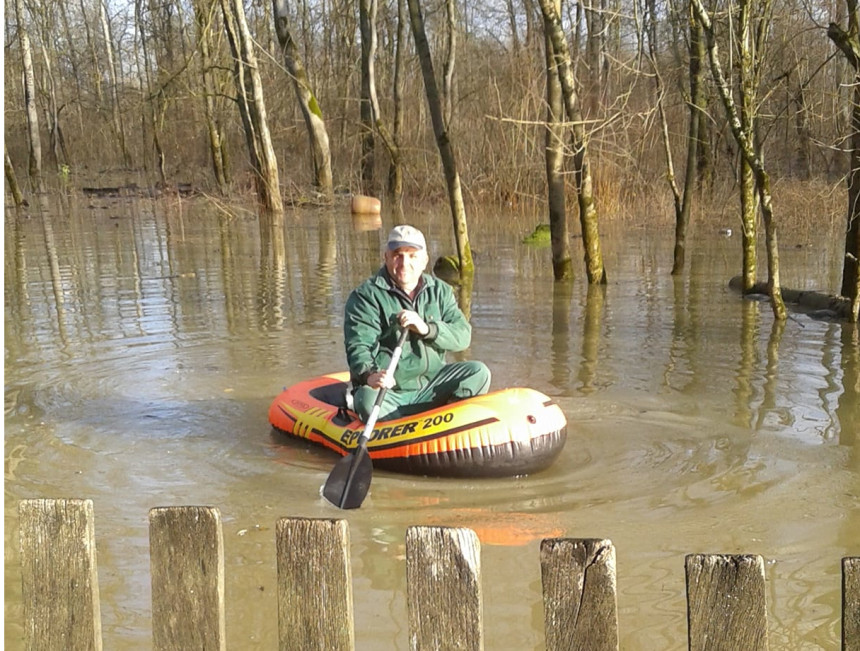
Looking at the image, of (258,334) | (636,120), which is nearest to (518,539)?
→ (258,334)

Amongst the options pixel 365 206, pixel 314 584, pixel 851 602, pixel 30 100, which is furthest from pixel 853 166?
pixel 30 100

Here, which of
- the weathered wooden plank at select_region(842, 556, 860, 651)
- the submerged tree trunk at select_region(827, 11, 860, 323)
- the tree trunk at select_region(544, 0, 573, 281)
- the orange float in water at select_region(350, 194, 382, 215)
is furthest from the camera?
the orange float in water at select_region(350, 194, 382, 215)

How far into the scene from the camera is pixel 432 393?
5770 mm

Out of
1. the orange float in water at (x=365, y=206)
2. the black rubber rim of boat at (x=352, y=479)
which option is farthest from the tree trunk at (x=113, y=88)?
the black rubber rim of boat at (x=352, y=479)

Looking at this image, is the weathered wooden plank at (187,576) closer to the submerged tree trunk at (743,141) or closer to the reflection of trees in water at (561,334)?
the reflection of trees in water at (561,334)

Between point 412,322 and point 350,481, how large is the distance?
3.11 feet

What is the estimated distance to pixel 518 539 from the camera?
4.40 m

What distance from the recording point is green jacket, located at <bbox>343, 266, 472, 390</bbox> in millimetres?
5539

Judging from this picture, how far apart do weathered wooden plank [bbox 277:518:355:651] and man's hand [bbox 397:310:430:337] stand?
333cm

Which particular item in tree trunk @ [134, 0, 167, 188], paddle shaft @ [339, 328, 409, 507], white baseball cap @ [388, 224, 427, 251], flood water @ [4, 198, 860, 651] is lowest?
flood water @ [4, 198, 860, 651]

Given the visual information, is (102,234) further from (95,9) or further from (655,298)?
(95,9)

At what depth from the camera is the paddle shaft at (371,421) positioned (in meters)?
4.84

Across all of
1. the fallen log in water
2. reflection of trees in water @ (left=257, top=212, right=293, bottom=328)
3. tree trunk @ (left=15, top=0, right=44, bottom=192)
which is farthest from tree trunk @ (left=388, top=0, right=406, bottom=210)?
the fallen log in water

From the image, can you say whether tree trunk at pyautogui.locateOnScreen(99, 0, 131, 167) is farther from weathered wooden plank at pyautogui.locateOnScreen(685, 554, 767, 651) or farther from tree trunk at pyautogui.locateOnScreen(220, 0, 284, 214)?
weathered wooden plank at pyautogui.locateOnScreen(685, 554, 767, 651)
